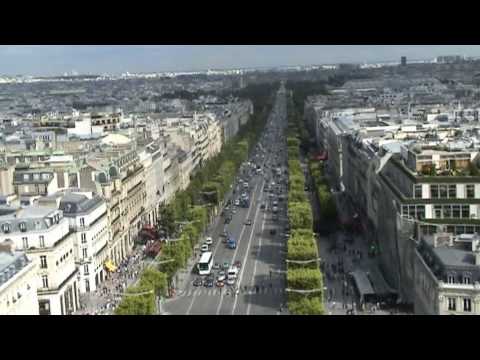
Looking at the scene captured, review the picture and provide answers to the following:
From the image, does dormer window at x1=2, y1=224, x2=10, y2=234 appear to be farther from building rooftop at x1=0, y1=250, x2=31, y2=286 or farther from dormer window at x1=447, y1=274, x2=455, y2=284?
dormer window at x1=447, y1=274, x2=455, y2=284

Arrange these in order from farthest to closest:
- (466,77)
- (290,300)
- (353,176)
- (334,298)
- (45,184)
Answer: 1. (466,77)
2. (353,176)
3. (45,184)
4. (334,298)
5. (290,300)

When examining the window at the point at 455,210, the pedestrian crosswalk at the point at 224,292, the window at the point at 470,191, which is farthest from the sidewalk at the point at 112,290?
the window at the point at 470,191

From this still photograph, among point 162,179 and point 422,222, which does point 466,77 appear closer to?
point 162,179

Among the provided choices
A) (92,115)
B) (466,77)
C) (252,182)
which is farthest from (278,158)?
(466,77)

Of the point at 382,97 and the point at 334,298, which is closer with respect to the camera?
the point at 334,298

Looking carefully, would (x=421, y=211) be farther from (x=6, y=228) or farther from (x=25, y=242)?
(x=6, y=228)

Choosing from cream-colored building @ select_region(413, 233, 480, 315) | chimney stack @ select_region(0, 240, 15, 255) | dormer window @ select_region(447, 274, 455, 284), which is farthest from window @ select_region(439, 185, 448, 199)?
chimney stack @ select_region(0, 240, 15, 255)
